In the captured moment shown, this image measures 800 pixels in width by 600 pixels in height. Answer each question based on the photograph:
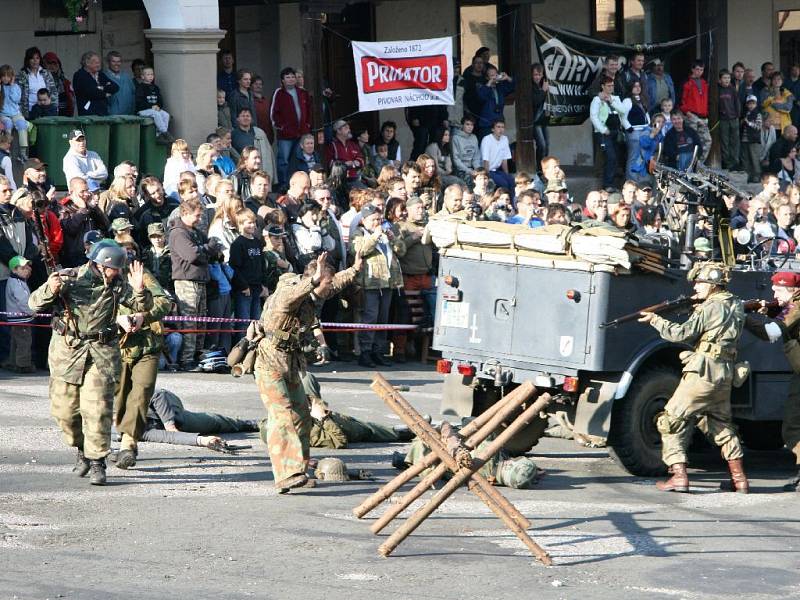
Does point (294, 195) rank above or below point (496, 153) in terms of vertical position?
below

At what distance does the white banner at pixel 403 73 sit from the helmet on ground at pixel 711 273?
9649 millimetres

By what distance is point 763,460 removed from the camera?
1387cm

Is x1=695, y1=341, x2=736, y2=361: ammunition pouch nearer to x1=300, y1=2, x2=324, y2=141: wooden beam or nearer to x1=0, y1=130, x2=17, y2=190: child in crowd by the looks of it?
x1=0, y1=130, x2=17, y2=190: child in crowd

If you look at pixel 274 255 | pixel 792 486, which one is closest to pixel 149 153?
pixel 274 255

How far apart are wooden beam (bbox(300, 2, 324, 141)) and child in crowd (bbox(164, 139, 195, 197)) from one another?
366 cm

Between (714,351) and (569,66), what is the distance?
496 inches

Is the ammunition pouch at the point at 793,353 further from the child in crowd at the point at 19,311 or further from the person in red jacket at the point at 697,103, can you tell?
the person in red jacket at the point at 697,103

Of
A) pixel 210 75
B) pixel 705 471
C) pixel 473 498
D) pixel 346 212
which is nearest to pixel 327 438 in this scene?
pixel 473 498

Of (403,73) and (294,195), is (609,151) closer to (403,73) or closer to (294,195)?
(403,73)

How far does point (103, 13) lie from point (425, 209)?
6.46 metres

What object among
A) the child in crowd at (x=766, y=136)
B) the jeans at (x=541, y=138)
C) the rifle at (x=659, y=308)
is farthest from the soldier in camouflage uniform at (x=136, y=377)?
the child in crowd at (x=766, y=136)

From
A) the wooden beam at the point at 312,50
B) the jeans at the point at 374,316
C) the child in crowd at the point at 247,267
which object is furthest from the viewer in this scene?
the wooden beam at the point at 312,50

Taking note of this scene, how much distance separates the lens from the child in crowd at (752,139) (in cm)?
2600

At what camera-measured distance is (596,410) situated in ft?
40.1
